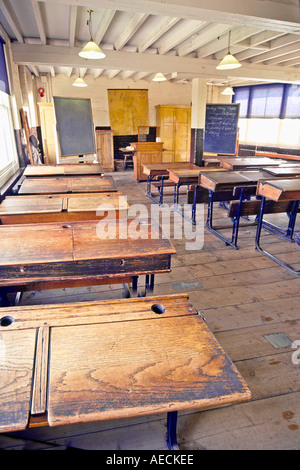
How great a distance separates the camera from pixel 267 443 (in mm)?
1430

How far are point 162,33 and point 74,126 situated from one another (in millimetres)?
2477

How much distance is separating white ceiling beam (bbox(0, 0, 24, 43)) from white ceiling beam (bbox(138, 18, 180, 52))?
7.60 feet

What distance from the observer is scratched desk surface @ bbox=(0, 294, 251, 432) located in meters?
0.84

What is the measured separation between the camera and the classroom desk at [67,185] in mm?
3342

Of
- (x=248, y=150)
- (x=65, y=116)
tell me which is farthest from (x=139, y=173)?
(x=248, y=150)

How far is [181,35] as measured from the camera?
5602mm

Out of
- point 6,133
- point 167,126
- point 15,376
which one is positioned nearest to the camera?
point 15,376

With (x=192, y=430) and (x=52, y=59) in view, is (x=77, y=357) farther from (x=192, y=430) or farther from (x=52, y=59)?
(x=52, y=59)

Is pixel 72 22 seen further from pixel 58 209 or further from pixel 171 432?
pixel 171 432

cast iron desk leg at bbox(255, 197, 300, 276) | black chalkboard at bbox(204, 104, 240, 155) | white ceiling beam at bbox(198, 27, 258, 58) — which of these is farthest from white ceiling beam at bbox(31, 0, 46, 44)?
black chalkboard at bbox(204, 104, 240, 155)

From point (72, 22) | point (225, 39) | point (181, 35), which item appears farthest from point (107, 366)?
point (225, 39)

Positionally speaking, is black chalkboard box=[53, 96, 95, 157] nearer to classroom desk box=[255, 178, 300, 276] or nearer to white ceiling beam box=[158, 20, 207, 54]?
white ceiling beam box=[158, 20, 207, 54]

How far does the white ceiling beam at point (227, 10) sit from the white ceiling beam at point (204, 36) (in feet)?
4.40
